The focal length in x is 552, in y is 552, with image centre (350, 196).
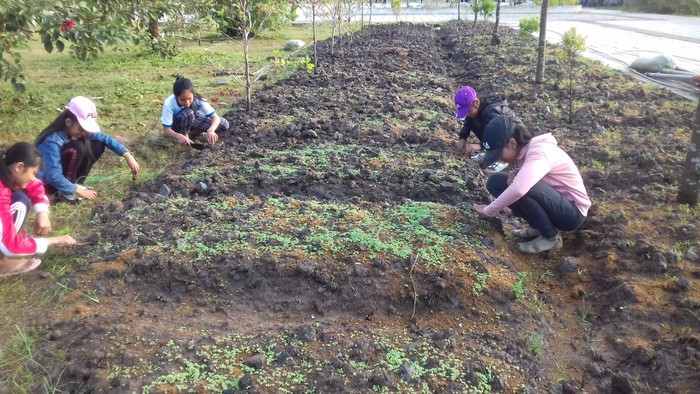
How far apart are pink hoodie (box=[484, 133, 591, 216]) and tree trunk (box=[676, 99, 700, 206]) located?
1037mm

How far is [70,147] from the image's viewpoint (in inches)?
167

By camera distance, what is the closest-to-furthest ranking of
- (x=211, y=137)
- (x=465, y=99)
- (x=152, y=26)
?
(x=465, y=99) < (x=211, y=137) < (x=152, y=26)

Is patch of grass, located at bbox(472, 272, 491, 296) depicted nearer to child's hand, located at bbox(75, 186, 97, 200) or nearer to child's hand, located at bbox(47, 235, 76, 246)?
child's hand, located at bbox(47, 235, 76, 246)

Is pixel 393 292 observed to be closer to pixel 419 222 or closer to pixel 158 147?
pixel 419 222

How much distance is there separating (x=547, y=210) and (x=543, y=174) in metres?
0.30

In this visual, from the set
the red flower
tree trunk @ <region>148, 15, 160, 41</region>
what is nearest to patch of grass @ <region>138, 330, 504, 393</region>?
the red flower

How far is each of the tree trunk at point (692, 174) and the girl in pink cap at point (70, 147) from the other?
162 inches

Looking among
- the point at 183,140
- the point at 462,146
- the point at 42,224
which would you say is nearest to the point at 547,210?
the point at 462,146

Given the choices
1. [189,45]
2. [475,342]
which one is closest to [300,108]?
[475,342]

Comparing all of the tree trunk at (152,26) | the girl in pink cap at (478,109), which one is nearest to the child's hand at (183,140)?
the tree trunk at (152,26)

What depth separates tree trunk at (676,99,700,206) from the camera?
3918 millimetres

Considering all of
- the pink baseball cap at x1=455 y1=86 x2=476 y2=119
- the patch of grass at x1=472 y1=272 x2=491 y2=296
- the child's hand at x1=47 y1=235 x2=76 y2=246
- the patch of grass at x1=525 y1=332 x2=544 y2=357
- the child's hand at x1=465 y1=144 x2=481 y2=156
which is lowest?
the patch of grass at x1=525 y1=332 x2=544 y2=357

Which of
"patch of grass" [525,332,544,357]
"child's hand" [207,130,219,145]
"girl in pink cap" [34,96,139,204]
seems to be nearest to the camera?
"patch of grass" [525,332,544,357]

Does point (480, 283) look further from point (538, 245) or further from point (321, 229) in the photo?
point (321, 229)
